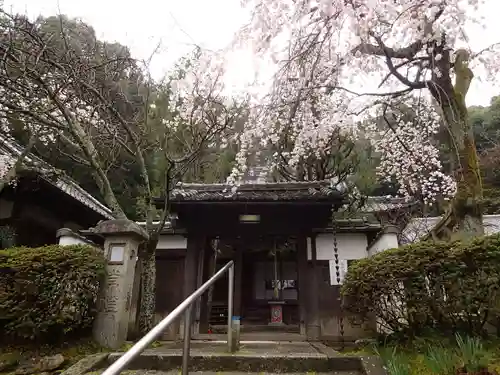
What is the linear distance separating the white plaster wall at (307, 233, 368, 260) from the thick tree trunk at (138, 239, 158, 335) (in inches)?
137

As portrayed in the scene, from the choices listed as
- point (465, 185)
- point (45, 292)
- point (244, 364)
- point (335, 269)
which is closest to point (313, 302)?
point (335, 269)

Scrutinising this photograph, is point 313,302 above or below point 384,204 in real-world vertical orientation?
below

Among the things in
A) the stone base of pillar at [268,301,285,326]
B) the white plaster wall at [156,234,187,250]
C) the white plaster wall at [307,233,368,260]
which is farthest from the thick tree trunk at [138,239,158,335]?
the stone base of pillar at [268,301,285,326]

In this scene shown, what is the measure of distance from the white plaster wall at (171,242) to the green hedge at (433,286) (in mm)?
4500

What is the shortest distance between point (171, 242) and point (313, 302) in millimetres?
3410

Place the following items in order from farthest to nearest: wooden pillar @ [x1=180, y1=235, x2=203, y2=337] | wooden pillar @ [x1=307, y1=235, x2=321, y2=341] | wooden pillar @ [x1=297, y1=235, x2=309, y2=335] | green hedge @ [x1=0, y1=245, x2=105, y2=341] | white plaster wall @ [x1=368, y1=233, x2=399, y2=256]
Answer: wooden pillar @ [x1=180, y1=235, x2=203, y2=337], wooden pillar @ [x1=297, y1=235, x2=309, y2=335], wooden pillar @ [x1=307, y1=235, x2=321, y2=341], white plaster wall @ [x1=368, y1=233, x2=399, y2=256], green hedge @ [x1=0, y1=245, x2=105, y2=341]

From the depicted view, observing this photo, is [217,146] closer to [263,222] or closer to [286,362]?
[263,222]

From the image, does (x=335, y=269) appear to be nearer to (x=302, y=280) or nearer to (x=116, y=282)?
(x=302, y=280)

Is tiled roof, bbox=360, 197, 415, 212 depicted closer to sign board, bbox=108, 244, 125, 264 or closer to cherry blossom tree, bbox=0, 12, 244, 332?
cherry blossom tree, bbox=0, 12, 244, 332

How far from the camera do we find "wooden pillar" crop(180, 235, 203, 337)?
7762 millimetres

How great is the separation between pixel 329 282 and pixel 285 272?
546 centimetres

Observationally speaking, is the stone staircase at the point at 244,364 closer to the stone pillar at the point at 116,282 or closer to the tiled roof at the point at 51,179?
the stone pillar at the point at 116,282

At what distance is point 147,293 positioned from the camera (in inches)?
236

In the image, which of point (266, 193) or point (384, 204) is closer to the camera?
point (266, 193)
